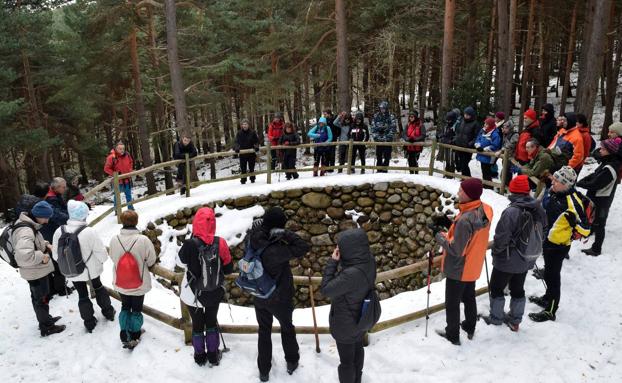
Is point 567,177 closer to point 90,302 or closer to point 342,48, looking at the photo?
point 90,302

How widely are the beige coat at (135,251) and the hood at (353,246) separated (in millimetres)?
2301

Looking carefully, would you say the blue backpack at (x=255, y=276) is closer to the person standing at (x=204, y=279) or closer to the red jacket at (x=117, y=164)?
the person standing at (x=204, y=279)

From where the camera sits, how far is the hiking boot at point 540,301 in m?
5.11

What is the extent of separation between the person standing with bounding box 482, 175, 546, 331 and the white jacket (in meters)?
4.35

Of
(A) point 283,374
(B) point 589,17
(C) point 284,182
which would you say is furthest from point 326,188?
(B) point 589,17

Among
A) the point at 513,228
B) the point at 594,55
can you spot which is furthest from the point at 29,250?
the point at 594,55

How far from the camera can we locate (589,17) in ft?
42.8

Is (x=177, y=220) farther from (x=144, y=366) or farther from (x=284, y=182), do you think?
(x=144, y=366)

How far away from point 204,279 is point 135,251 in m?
0.94

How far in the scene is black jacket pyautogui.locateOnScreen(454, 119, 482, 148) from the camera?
9.32 m

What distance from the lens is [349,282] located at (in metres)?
3.33

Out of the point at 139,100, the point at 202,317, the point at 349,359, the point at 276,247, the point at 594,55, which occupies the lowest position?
the point at 349,359

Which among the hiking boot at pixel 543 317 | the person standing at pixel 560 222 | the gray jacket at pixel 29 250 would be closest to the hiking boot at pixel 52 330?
the gray jacket at pixel 29 250

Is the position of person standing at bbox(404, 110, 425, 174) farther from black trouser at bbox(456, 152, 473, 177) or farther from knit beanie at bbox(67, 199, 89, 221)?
knit beanie at bbox(67, 199, 89, 221)
